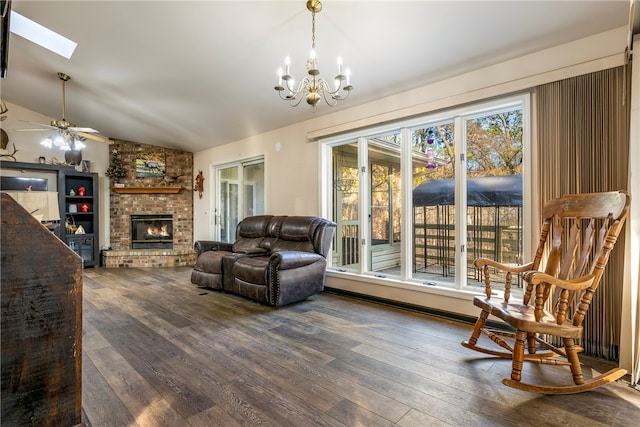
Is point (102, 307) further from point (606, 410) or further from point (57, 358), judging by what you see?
point (606, 410)

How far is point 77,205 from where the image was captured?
250 inches

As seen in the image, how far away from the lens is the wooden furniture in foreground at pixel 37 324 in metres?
1.04

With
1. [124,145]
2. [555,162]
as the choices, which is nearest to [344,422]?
[555,162]

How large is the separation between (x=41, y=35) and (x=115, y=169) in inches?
146

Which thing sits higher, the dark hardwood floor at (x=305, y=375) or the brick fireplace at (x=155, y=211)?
the brick fireplace at (x=155, y=211)

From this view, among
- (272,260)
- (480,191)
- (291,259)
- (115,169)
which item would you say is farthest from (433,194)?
(115,169)

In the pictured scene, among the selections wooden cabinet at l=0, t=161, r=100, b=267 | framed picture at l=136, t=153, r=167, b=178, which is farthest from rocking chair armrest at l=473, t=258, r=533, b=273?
wooden cabinet at l=0, t=161, r=100, b=267

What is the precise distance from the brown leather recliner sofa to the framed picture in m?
3.17

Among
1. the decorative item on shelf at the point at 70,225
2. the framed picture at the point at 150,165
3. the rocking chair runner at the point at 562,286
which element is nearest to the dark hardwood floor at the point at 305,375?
the rocking chair runner at the point at 562,286

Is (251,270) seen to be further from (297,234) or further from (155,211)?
(155,211)

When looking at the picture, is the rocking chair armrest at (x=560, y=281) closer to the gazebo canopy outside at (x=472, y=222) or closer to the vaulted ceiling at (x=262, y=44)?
the gazebo canopy outside at (x=472, y=222)

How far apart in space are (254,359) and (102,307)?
7.93 feet

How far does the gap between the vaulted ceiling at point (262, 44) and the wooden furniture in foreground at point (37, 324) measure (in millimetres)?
2401

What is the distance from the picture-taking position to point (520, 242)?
2.94 m
